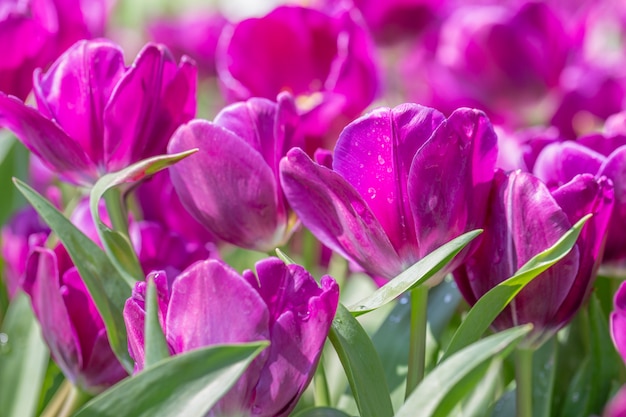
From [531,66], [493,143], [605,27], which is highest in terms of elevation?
[493,143]

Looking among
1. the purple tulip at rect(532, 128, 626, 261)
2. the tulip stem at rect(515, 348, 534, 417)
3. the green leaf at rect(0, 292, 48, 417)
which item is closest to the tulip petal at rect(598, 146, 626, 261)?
the purple tulip at rect(532, 128, 626, 261)

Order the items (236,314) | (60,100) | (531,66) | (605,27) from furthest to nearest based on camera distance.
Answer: (605,27) < (531,66) < (60,100) < (236,314)

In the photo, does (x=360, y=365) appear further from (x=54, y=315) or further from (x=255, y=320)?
(x=54, y=315)

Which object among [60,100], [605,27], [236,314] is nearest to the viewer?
[236,314]

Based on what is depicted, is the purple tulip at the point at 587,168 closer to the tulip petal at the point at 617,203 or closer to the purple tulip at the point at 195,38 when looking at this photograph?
the tulip petal at the point at 617,203

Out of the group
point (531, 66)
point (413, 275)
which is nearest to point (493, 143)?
point (413, 275)

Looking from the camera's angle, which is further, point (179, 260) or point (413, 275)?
point (179, 260)

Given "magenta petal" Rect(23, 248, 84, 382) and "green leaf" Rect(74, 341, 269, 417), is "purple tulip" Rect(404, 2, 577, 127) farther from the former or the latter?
"green leaf" Rect(74, 341, 269, 417)

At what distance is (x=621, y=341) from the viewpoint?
0.49 metres

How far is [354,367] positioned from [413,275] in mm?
54

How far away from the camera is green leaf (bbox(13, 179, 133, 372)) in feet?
1.69

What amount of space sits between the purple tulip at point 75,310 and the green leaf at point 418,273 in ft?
0.47

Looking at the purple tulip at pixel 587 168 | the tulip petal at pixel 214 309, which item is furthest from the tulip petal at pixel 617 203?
the tulip petal at pixel 214 309

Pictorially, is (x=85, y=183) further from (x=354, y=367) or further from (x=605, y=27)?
(x=605, y=27)
